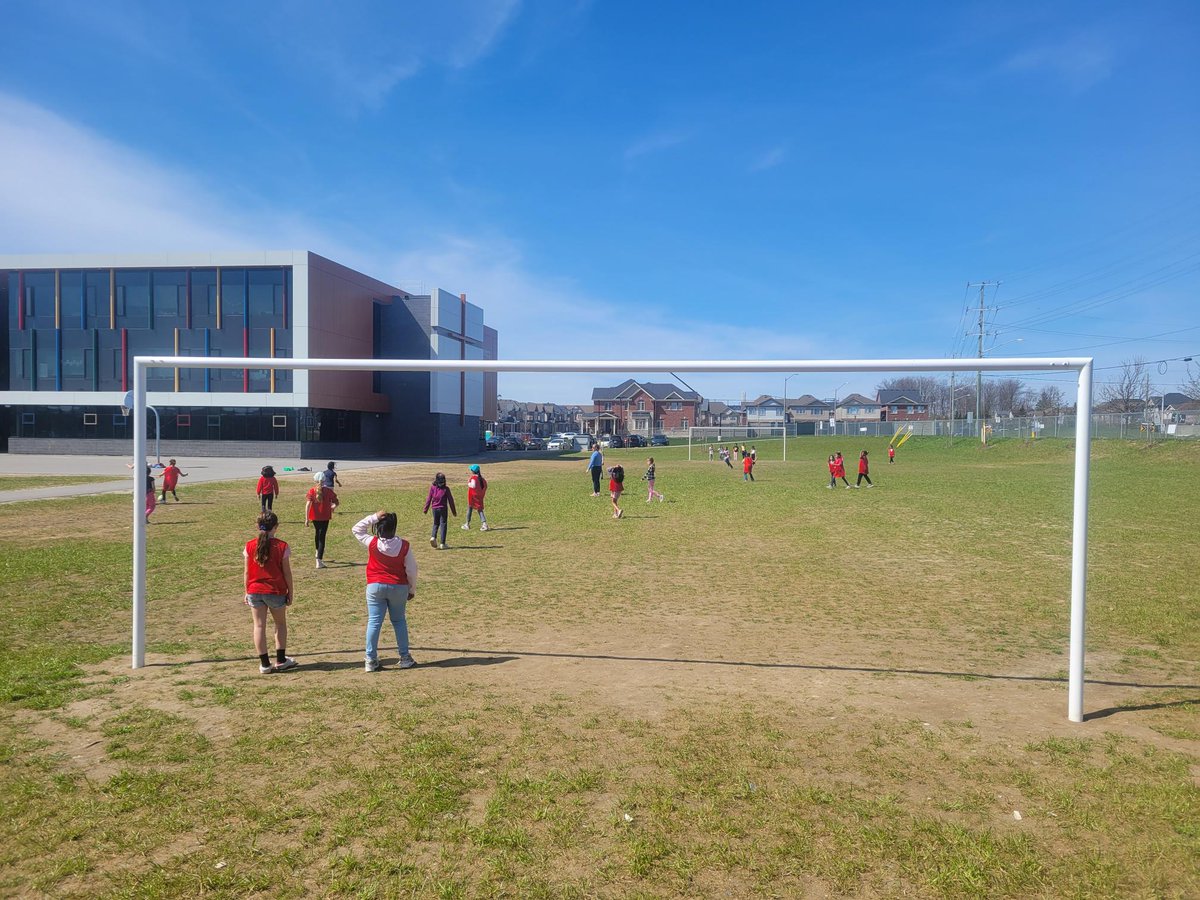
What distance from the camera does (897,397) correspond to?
12962cm

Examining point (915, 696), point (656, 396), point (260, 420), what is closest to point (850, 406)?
point (656, 396)

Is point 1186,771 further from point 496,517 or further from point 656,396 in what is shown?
point 656,396

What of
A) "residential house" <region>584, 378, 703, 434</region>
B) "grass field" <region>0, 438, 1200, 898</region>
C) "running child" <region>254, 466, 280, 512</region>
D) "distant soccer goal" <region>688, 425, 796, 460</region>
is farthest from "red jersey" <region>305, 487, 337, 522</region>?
"residential house" <region>584, 378, 703, 434</region>

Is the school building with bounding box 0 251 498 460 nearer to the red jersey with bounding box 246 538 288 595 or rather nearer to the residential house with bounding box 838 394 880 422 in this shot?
the red jersey with bounding box 246 538 288 595

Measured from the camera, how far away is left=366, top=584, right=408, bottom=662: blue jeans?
7387 mm

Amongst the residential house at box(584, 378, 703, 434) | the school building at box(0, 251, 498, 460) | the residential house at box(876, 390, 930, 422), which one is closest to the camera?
the school building at box(0, 251, 498, 460)

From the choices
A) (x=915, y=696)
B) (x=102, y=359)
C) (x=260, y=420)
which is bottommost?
(x=915, y=696)

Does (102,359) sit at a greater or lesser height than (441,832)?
greater

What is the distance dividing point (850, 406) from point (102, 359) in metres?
120

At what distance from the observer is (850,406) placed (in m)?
140

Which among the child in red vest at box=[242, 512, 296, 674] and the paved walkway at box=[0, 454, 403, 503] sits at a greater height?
the child in red vest at box=[242, 512, 296, 674]

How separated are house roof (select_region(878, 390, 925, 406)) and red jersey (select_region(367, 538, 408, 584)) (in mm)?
130664

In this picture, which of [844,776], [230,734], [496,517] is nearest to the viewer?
[844,776]

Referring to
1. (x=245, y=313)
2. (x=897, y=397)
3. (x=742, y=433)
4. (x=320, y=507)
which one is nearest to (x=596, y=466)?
(x=320, y=507)
